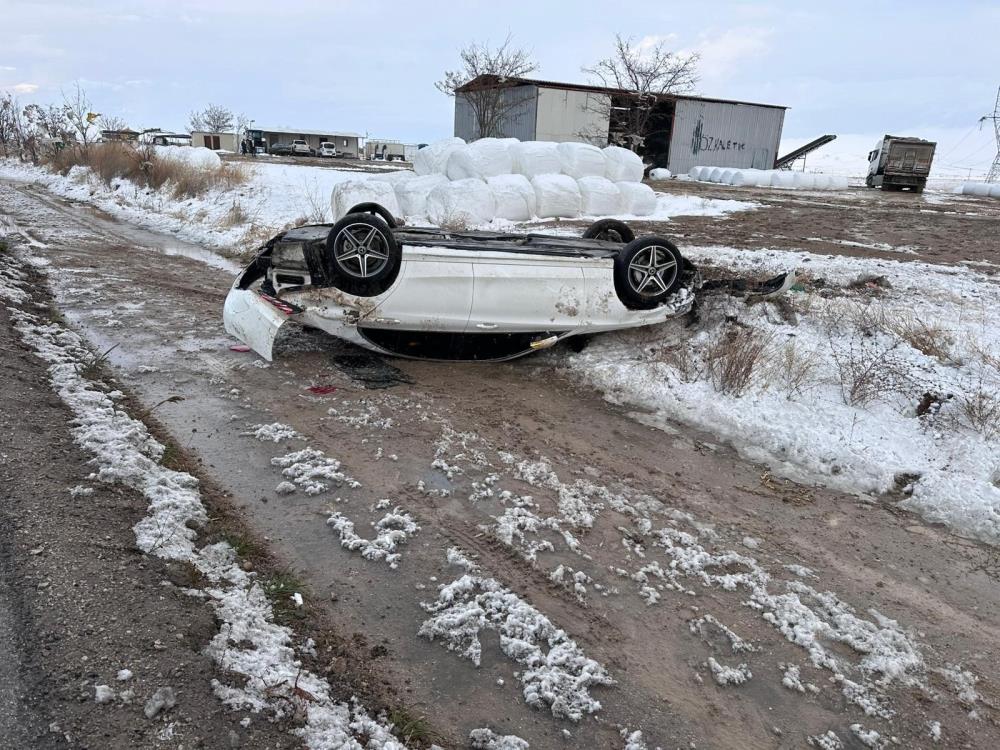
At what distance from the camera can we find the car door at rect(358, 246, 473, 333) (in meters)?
5.43

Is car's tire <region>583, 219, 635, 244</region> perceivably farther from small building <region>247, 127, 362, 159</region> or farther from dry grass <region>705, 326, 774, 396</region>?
small building <region>247, 127, 362, 159</region>

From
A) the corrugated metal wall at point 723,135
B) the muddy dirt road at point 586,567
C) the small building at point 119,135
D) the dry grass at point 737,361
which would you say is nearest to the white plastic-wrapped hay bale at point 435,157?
the dry grass at point 737,361

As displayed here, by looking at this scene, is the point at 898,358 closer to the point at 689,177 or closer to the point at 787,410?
the point at 787,410

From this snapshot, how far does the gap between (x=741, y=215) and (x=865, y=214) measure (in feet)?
12.0

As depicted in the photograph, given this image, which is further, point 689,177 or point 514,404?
point 689,177

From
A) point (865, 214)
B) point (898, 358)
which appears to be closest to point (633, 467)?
point (898, 358)

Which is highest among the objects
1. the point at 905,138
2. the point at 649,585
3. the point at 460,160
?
the point at 905,138

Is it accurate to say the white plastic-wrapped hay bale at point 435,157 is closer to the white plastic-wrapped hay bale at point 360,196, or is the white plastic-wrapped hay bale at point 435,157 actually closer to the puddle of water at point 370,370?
the white plastic-wrapped hay bale at point 360,196

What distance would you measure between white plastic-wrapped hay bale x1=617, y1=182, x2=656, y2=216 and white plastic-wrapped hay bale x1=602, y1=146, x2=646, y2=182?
586 millimetres

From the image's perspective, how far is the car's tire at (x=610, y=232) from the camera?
7520 millimetres

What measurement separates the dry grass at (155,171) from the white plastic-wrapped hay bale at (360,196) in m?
6.95

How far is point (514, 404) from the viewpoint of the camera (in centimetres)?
522

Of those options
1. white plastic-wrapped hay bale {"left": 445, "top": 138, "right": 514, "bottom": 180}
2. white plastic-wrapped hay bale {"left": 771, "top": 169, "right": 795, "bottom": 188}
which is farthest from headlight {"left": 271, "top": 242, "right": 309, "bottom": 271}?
white plastic-wrapped hay bale {"left": 771, "top": 169, "right": 795, "bottom": 188}

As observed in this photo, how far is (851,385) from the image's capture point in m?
5.21
